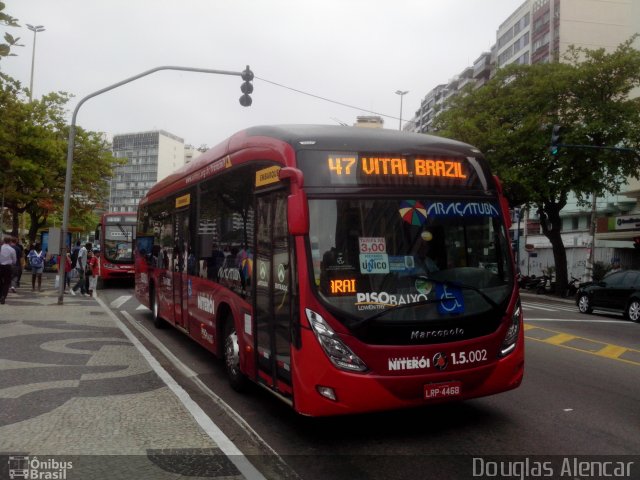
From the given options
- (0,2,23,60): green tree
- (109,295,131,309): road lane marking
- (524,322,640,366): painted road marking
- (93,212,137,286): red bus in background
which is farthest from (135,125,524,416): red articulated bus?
(93,212,137,286): red bus in background

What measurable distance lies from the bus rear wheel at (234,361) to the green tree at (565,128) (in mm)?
21168

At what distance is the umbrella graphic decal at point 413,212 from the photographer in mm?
5219

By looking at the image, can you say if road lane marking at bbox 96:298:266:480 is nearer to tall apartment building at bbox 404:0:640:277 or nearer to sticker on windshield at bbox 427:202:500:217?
sticker on windshield at bbox 427:202:500:217

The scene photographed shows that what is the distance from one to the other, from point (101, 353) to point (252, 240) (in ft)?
14.2

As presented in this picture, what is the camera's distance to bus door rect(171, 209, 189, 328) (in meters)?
9.52

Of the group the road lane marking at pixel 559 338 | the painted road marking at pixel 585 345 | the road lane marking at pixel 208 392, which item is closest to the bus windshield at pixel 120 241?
the road lane marking at pixel 208 392

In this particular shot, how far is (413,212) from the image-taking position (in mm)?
5254

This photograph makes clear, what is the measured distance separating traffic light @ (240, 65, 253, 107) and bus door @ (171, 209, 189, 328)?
19.7ft

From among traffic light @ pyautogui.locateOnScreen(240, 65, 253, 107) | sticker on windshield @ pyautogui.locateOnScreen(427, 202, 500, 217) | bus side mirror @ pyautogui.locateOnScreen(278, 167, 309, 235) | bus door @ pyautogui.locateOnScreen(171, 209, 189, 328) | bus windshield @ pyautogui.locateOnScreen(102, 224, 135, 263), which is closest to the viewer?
bus side mirror @ pyautogui.locateOnScreen(278, 167, 309, 235)

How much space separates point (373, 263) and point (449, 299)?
2.44 ft

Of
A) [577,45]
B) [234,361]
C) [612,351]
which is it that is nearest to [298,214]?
[234,361]

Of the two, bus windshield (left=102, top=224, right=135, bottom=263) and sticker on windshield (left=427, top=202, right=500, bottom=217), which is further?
bus windshield (left=102, top=224, right=135, bottom=263)

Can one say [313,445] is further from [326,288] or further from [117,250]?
[117,250]

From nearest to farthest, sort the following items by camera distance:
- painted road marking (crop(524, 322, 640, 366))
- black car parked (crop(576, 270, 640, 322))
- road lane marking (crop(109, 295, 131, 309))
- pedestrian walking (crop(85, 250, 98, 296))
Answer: painted road marking (crop(524, 322, 640, 366)) < road lane marking (crop(109, 295, 131, 309)) < black car parked (crop(576, 270, 640, 322)) < pedestrian walking (crop(85, 250, 98, 296))
